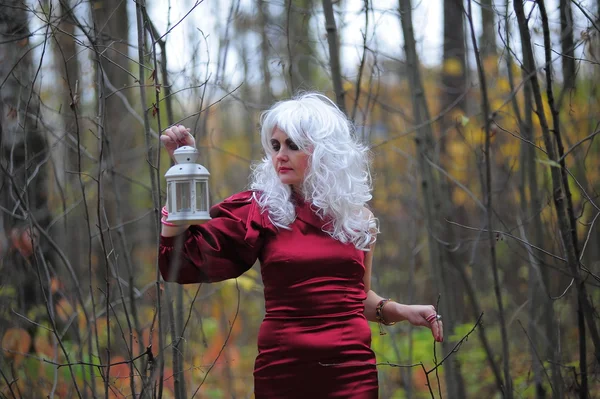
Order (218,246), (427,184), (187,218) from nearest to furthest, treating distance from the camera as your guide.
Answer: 1. (187,218)
2. (218,246)
3. (427,184)

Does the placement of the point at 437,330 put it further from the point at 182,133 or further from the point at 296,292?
the point at 182,133

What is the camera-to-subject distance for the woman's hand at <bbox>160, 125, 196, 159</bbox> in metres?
2.07

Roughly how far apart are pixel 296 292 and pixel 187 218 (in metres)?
0.49

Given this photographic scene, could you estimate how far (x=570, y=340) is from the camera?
626 centimetres

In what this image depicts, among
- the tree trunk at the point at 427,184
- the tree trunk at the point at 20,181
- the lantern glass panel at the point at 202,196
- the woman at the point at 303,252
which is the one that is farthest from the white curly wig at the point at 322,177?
the tree trunk at the point at 20,181

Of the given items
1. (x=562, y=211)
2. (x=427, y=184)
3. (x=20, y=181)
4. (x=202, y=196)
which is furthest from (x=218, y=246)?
(x=20, y=181)

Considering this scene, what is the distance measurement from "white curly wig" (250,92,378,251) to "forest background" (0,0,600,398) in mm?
257

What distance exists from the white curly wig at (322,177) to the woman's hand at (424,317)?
0.28 meters

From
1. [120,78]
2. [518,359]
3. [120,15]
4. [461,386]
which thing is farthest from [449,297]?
[120,78]

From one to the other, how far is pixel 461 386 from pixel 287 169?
7.15 ft

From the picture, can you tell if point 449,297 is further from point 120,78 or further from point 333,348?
point 120,78

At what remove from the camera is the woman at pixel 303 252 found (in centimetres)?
216

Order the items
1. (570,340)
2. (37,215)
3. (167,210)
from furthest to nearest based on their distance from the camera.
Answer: (570,340)
(37,215)
(167,210)

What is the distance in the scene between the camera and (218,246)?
218cm
